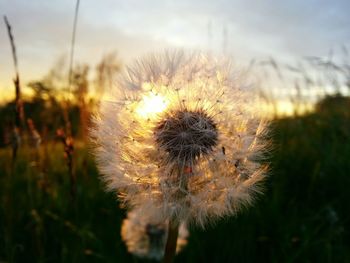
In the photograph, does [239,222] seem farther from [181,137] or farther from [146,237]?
[181,137]

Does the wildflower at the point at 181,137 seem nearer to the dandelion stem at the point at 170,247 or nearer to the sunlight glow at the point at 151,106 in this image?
the sunlight glow at the point at 151,106

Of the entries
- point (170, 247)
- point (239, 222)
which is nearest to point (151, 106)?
point (170, 247)

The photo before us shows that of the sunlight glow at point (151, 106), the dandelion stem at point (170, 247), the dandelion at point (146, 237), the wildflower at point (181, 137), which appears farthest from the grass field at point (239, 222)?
the dandelion stem at point (170, 247)

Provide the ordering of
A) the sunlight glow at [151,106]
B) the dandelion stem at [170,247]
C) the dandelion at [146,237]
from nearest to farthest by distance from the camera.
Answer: the dandelion stem at [170,247], the sunlight glow at [151,106], the dandelion at [146,237]

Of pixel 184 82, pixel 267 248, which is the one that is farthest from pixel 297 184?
pixel 184 82

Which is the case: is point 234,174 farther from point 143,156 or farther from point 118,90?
point 118,90

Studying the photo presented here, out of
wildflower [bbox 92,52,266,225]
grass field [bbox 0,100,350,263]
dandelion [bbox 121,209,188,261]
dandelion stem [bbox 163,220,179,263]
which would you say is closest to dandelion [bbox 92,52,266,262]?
wildflower [bbox 92,52,266,225]

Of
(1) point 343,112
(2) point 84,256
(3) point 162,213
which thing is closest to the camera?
(3) point 162,213
